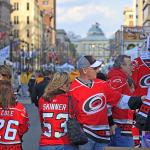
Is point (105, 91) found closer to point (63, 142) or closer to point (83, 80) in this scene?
point (83, 80)

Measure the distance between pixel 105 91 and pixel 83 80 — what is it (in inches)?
12.5

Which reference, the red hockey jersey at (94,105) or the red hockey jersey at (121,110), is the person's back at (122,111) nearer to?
the red hockey jersey at (121,110)

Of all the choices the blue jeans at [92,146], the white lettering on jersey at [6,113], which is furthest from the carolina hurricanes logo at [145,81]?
the white lettering on jersey at [6,113]

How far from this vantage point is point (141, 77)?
7.47 metres

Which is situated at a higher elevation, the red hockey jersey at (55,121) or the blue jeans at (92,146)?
the red hockey jersey at (55,121)

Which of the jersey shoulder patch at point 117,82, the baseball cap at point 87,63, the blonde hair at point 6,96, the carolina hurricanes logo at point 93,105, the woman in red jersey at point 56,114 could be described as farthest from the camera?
the jersey shoulder patch at point 117,82

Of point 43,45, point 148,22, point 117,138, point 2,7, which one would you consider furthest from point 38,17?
point 117,138

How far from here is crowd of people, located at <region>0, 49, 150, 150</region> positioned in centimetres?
645

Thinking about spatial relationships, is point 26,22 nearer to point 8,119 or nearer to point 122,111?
point 122,111

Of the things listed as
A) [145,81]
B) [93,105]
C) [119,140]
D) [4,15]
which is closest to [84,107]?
[93,105]

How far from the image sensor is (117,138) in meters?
8.33

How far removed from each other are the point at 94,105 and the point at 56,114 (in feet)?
1.90

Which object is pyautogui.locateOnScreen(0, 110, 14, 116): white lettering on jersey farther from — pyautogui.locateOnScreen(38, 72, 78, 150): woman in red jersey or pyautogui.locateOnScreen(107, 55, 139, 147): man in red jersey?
pyautogui.locateOnScreen(107, 55, 139, 147): man in red jersey

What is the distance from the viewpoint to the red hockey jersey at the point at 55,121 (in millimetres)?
6535
